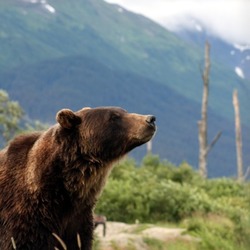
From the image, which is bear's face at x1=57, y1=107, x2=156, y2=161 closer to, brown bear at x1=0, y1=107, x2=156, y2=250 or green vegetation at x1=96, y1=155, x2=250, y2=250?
brown bear at x1=0, y1=107, x2=156, y2=250

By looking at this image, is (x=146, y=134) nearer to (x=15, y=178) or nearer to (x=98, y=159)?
(x=98, y=159)

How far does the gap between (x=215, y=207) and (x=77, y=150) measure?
9.66 metres

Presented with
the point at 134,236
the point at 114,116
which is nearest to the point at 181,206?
the point at 134,236

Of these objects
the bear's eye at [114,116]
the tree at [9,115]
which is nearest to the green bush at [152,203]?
the bear's eye at [114,116]

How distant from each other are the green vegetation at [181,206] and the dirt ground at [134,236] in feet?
0.52

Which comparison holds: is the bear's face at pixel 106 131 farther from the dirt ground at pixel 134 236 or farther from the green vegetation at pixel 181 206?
the green vegetation at pixel 181 206

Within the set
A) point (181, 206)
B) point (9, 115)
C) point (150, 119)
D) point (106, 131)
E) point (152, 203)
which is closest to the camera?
point (150, 119)

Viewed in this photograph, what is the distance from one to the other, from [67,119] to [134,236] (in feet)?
17.7

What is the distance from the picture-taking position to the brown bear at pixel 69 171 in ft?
19.7

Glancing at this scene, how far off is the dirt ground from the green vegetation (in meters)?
0.16

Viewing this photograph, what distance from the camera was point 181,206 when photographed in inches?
616

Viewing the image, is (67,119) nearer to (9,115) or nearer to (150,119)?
(150,119)

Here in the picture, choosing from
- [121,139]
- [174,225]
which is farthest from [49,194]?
[174,225]

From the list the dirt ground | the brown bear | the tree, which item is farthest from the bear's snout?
the tree
